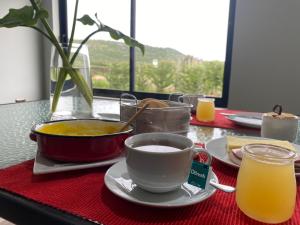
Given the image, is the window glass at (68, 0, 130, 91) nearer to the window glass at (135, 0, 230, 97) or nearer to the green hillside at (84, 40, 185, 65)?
the green hillside at (84, 40, 185, 65)

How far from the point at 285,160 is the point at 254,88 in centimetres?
→ 198

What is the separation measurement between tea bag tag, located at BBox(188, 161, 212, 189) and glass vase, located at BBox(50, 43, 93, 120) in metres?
0.61

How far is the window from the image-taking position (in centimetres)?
247

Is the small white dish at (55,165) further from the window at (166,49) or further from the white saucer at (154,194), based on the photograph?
the window at (166,49)

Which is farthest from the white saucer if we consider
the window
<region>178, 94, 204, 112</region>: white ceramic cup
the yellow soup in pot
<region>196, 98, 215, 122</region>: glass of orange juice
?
the window

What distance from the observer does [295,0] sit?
6.72ft

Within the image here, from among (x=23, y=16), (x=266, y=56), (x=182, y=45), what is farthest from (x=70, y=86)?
(x=182, y=45)

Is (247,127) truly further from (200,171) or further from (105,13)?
(105,13)

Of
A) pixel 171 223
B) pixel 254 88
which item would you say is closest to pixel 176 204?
pixel 171 223

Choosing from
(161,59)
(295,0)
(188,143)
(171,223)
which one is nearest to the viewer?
(171,223)

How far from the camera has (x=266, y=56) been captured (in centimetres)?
221

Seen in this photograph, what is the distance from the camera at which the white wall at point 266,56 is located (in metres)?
2.11

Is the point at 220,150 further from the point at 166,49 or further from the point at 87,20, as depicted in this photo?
the point at 166,49

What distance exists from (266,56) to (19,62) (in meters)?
2.38
